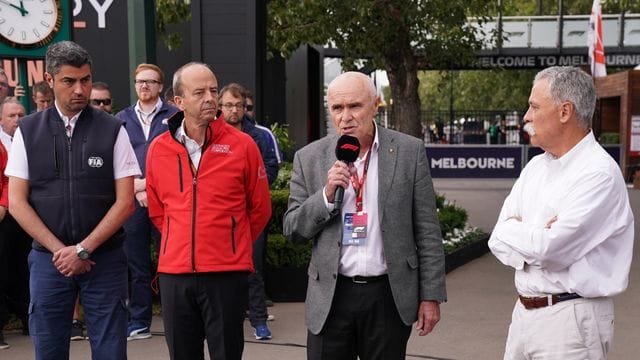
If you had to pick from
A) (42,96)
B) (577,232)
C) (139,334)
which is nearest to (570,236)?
(577,232)

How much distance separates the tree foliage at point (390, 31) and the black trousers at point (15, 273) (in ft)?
20.5

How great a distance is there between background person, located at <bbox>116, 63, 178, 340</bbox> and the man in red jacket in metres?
2.05

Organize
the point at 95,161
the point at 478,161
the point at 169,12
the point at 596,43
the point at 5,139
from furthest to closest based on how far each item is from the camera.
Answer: the point at 596,43
the point at 478,161
the point at 169,12
the point at 5,139
the point at 95,161

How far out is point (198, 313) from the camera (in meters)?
4.15

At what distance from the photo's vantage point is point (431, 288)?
362cm

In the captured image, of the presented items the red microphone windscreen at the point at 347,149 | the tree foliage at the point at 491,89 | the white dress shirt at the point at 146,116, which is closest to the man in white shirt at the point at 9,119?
the white dress shirt at the point at 146,116

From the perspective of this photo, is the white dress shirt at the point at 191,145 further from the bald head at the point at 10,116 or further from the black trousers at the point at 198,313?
the bald head at the point at 10,116

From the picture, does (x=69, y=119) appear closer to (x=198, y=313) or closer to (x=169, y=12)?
(x=198, y=313)

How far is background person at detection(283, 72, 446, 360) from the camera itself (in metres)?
3.54

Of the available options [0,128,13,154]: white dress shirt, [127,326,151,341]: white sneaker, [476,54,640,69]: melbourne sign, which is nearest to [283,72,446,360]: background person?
[127,326,151,341]: white sneaker

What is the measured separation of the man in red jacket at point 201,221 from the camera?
4.08 metres

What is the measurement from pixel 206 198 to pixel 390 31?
969 centimetres

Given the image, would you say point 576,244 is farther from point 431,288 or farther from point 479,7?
point 479,7

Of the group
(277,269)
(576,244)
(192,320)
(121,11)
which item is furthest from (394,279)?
(121,11)
